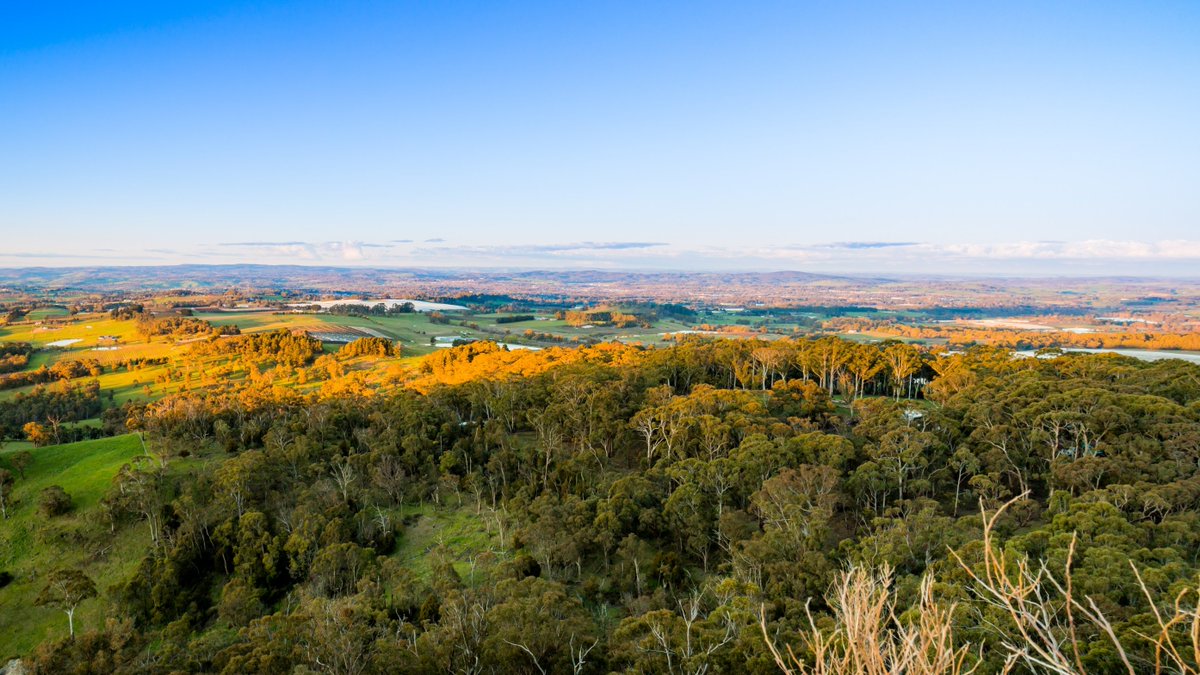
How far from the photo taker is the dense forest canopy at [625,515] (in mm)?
21469

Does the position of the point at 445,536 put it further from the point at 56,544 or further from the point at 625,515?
the point at 56,544

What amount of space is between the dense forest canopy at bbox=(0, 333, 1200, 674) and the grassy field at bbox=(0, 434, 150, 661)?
100 centimetres

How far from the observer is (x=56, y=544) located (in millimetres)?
38281

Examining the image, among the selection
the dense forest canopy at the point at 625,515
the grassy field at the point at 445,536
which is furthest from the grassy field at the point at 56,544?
the grassy field at the point at 445,536

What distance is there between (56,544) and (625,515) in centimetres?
3829

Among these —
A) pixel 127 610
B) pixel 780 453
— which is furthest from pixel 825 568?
pixel 127 610

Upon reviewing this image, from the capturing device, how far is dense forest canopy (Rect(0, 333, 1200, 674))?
2147 centimetres

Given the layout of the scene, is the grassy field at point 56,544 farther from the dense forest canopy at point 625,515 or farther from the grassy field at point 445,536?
the grassy field at point 445,536

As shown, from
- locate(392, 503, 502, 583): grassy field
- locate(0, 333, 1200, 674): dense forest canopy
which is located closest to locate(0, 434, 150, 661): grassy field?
locate(0, 333, 1200, 674): dense forest canopy

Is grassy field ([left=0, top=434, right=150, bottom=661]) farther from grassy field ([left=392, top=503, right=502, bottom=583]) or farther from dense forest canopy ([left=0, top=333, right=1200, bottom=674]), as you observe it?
grassy field ([left=392, top=503, right=502, bottom=583])

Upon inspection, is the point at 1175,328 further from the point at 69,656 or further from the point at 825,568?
the point at 69,656

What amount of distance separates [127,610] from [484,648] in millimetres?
25158

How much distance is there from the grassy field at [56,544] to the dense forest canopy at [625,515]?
1.00 metres

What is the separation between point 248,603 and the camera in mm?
31531
